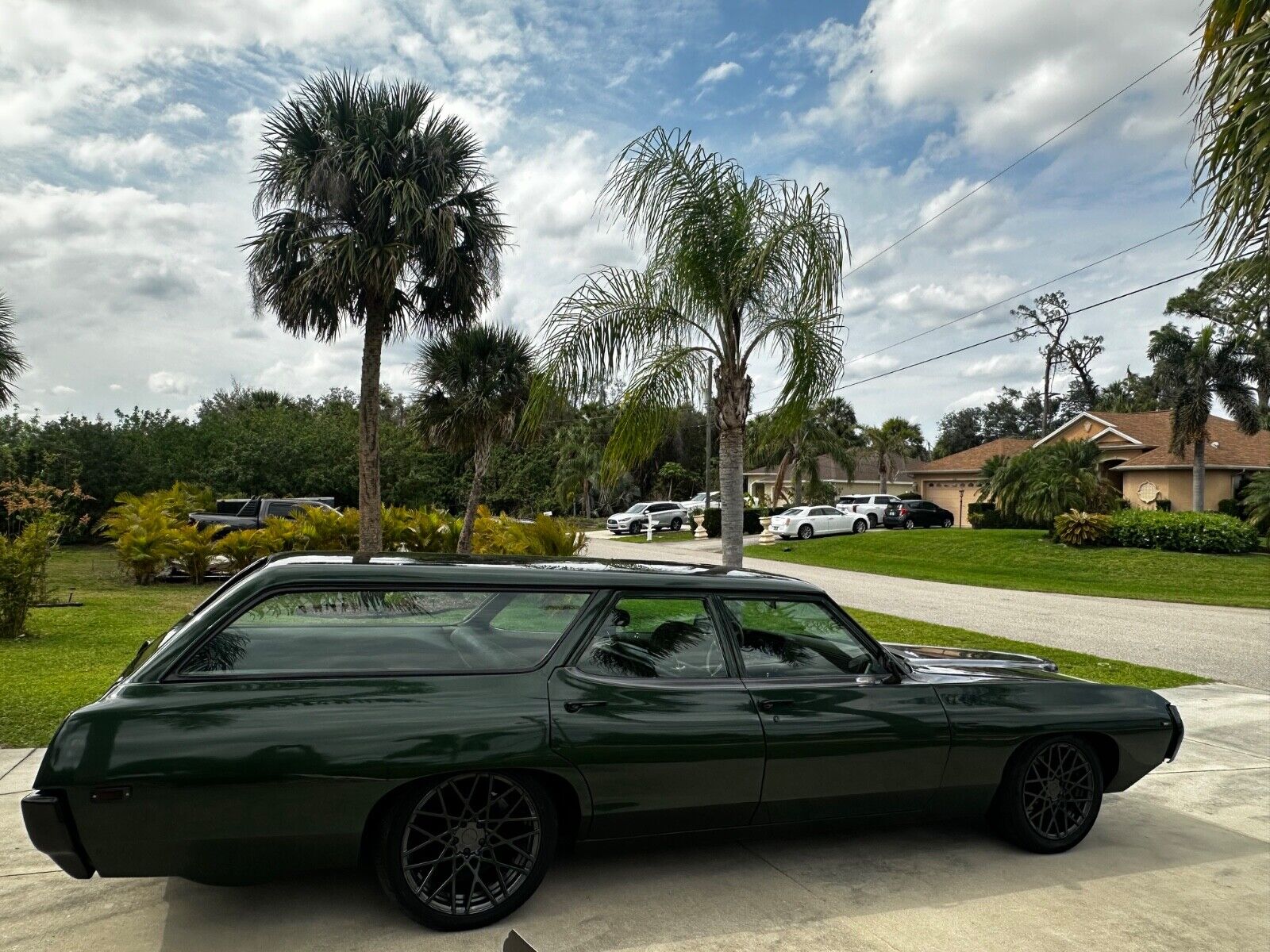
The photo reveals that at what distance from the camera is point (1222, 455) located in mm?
33719

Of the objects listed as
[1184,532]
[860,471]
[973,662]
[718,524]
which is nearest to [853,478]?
[860,471]


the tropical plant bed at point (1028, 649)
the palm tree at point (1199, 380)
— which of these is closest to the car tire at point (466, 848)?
the tropical plant bed at point (1028, 649)

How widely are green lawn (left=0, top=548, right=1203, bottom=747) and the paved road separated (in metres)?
0.82

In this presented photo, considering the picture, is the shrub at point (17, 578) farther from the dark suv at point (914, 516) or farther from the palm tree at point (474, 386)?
the dark suv at point (914, 516)

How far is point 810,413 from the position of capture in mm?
9453

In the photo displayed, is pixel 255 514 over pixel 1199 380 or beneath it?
beneath

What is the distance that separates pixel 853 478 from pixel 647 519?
2063cm

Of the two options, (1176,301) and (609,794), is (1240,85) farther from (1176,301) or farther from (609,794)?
(1176,301)

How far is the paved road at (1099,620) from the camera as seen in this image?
403 inches

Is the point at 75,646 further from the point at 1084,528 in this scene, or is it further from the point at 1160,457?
the point at 1160,457

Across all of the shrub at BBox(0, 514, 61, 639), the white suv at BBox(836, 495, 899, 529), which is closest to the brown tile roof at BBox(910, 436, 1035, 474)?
the white suv at BBox(836, 495, 899, 529)

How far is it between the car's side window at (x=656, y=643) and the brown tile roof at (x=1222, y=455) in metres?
34.1

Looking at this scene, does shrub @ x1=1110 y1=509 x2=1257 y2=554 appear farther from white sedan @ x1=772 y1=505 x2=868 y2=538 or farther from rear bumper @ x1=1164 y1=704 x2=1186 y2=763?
rear bumper @ x1=1164 y1=704 x2=1186 y2=763

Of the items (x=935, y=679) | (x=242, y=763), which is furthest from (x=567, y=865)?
(x=935, y=679)
